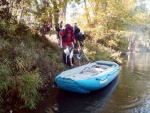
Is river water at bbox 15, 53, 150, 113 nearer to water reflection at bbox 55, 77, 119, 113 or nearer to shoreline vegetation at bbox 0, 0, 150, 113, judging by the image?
water reflection at bbox 55, 77, 119, 113

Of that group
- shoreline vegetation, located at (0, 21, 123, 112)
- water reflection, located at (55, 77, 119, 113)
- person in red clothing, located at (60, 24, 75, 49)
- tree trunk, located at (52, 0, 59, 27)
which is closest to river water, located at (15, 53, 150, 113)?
water reflection, located at (55, 77, 119, 113)

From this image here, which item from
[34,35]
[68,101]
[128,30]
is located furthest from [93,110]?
[128,30]

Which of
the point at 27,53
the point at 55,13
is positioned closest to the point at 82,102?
the point at 27,53

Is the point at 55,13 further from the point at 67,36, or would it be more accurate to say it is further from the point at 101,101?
the point at 101,101

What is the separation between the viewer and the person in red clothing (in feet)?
29.2

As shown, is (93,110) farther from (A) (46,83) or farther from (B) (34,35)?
(B) (34,35)

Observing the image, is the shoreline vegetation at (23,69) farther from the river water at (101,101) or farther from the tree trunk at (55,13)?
the tree trunk at (55,13)

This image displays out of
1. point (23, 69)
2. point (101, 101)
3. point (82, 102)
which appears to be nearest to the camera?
point (23, 69)

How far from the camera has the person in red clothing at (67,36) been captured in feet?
29.2

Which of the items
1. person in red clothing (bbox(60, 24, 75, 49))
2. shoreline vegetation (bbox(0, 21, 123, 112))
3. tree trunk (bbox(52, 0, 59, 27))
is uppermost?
tree trunk (bbox(52, 0, 59, 27))

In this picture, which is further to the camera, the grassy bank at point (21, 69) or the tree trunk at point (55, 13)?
the tree trunk at point (55, 13)

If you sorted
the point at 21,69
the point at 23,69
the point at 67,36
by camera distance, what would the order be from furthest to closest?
the point at 67,36 → the point at 23,69 → the point at 21,69

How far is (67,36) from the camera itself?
8984mm

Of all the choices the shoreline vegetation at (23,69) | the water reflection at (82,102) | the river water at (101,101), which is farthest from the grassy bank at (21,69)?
the water reflection at (82,102)
